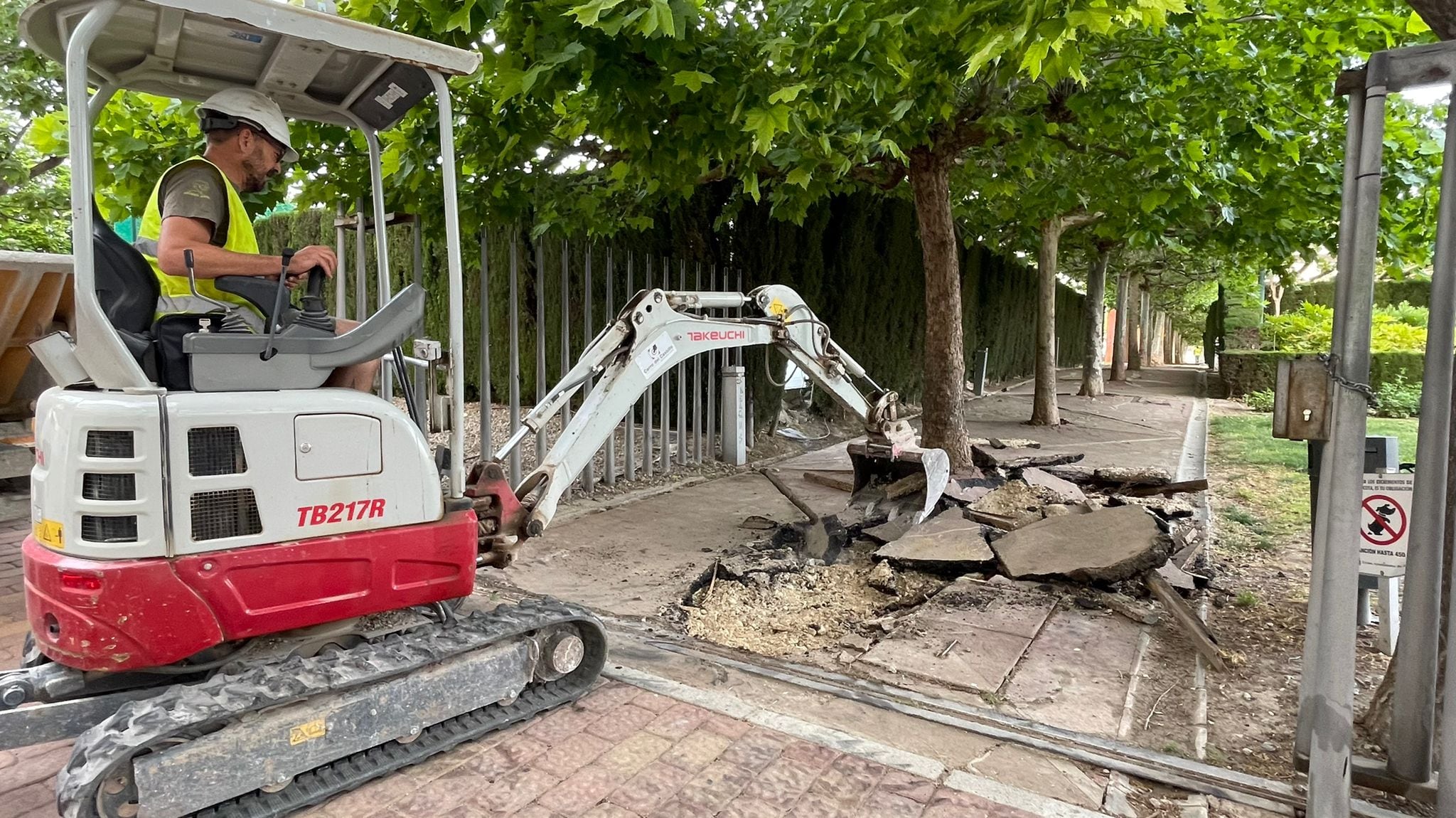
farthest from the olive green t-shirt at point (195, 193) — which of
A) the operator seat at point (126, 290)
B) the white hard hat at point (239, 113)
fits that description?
the white hard hat at point (239, 113)

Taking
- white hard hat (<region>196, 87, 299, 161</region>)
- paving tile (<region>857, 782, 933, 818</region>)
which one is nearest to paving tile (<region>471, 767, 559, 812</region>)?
paving tile (<region>857, 782, 933, 818</region>)

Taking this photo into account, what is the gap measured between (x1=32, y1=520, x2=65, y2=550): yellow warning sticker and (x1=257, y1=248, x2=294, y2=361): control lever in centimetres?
82

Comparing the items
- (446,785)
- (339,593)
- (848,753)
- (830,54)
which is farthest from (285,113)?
(848,753)

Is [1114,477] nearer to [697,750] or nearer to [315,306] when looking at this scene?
[697,750]

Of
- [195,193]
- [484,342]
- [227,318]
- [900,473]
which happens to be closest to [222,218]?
[195,193]

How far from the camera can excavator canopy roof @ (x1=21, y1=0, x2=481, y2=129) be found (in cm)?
280

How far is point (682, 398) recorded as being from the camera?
9289 millimetres

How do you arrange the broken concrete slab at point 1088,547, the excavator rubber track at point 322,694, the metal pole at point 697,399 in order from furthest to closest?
the metal pole at point 697,399, the broken concrete slab at point 1088,547, the excavator rubber track at point 322,694

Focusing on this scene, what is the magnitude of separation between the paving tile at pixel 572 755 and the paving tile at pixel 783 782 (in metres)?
0.63

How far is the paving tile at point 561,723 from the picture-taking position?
134 inches

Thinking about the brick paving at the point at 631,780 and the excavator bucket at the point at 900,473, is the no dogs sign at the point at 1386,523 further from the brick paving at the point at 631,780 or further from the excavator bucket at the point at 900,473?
the excavator bucket at the point at 900,473

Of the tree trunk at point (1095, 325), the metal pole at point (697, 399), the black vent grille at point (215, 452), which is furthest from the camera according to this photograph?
the tree trunk at point (1095, 325)

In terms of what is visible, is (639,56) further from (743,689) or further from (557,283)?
(557,283)

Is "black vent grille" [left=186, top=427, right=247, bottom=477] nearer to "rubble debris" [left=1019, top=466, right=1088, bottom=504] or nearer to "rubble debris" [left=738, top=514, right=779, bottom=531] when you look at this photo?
"rubble debris" [left=738, top=514, right=779, bottom=531]
